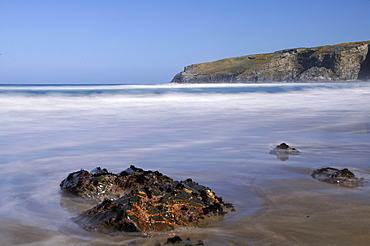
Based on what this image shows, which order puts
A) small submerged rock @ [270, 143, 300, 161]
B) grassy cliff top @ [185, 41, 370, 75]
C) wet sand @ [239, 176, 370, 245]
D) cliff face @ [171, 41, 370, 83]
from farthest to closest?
1. grassy cliff top @ [185, 41, 370, 75]
2. cliff face @ [171, 41, 370, 83]
3. small submerged rock @ [270, 143, 300, 161]
4. wet sand @ [239, 176, 370, 245]

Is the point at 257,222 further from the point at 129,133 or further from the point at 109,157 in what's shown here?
the point at 129,133

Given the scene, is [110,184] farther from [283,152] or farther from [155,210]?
[283,152]

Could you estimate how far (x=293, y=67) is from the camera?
13450 centimetres

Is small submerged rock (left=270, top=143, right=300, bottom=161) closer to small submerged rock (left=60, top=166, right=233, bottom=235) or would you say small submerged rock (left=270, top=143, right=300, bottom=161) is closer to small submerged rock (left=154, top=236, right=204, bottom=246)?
small submerged rock (left=60, top=166, right=233, bottom=235)

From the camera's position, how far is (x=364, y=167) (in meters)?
6.13

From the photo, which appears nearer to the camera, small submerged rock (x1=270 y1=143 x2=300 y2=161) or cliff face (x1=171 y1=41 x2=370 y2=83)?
small submerged rock (x1=270 y1=143 x2=300 y2=161)

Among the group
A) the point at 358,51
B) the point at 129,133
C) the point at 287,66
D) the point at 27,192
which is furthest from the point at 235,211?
the point at 287,66

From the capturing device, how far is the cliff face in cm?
11131

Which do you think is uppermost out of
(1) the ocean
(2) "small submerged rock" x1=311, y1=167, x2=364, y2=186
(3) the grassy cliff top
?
(3) the grassy cliff top

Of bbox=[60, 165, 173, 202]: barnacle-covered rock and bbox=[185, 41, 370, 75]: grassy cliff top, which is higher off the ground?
bbox=[185, 41, 370, 75]: grassy cliff top

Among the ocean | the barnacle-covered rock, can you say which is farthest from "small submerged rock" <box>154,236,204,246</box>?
the barnacle-covered rock

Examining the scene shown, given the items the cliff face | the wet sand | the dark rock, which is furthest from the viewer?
the cliff face

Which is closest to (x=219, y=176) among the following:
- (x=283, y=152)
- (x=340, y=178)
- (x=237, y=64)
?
(x=340, y=178)

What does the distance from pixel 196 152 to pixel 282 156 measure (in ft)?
5.26
